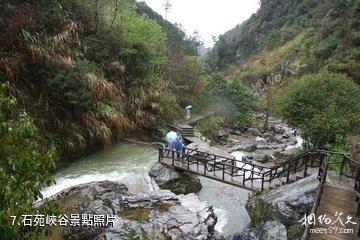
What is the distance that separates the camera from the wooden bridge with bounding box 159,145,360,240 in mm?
7797

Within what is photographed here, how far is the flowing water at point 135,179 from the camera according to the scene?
1123 centimetres

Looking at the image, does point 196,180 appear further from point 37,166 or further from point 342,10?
point 342,10

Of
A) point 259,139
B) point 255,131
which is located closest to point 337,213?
point 259,139

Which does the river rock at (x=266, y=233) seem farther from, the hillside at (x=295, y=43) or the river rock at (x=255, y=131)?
the hillside at (x=295, y=43)

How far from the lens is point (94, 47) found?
17.6 meters

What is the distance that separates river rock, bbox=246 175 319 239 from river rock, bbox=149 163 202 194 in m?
2.99

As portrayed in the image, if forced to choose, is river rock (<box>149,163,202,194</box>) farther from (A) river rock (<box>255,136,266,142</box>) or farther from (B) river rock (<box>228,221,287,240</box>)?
(A) river rock (<box>255,136,266,142</box>)

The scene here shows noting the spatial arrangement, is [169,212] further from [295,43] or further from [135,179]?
[295,43]

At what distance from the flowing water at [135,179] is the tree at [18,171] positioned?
6.71 metres

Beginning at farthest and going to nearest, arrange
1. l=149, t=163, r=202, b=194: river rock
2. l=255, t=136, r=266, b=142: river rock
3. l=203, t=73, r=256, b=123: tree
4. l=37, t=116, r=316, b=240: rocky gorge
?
l=203, t=73, r=256, b=123: tree
l=255, t=136, r=266, b=142: river rock
l=149, t=163, r=202, b=194: river rock
l=37, t=116, r=316, b=240: rocky gorge

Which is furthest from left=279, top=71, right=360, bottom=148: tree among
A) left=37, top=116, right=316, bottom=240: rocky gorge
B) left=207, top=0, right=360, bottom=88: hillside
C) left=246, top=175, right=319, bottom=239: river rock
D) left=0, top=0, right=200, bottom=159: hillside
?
left=207, top=0, right=360, bottom=88: hillside

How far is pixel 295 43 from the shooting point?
5994cm

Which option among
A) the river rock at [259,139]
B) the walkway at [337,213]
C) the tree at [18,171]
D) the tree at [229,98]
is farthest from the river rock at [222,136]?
the tree at [18,171]

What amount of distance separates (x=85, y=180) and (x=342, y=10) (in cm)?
3894
